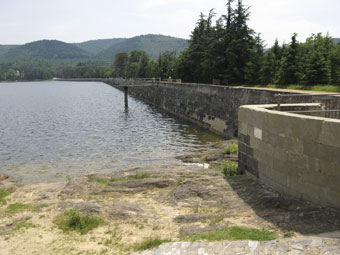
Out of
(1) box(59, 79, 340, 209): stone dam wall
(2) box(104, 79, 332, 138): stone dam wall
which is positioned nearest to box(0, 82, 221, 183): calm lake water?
(2) box(104, 79, 332, 138): stone dam wall

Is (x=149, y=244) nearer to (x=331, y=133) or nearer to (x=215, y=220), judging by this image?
(x=215, y=220)

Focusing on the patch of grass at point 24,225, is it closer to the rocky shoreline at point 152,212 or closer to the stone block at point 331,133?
the rocky shoreline at point 152,212

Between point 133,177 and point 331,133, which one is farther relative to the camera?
point 133,177

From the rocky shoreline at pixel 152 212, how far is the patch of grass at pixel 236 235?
0.24 m

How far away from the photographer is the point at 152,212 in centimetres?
971

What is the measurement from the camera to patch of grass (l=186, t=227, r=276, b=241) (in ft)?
22.4

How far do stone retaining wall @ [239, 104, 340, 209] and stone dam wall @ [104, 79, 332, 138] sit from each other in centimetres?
440

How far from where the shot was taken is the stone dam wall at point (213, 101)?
2151 centimetres

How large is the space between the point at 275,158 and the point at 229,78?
3106 cm

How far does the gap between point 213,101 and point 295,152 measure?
73.6 ft

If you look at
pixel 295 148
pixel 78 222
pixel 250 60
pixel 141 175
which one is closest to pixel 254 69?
pixel 250 60

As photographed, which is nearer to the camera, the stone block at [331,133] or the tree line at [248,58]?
the stone block at [331,133]

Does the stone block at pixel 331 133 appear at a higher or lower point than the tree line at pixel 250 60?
lower

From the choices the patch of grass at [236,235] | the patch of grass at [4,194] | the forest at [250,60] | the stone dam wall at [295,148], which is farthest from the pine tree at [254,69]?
the patch of grass at [236,235]
